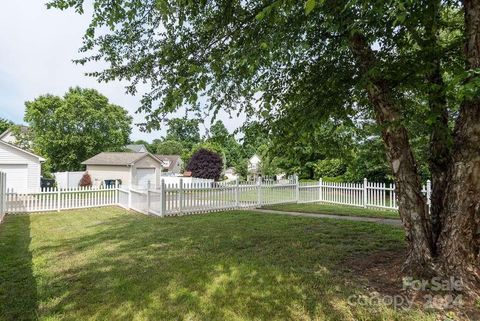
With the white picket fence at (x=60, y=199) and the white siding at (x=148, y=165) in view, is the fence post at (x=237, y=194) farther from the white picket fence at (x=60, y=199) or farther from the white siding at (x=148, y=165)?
the white siding at (x=148, y=165)

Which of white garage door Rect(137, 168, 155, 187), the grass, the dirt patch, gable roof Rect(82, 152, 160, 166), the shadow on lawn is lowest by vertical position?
the shadow on lawn

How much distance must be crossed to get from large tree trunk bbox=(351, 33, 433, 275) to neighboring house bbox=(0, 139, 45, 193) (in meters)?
18.2

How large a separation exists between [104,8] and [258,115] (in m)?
2.86

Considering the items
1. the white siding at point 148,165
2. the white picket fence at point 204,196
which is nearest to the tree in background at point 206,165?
the white siding at point 148,165

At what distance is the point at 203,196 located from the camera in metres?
11.6

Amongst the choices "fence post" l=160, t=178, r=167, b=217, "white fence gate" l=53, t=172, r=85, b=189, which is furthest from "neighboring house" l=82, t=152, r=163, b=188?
"fence post" l=160, t=178, r=167, b=217

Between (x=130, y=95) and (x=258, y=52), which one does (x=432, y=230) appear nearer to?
(x=258, y=52)

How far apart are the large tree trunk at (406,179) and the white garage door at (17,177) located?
61.4ft

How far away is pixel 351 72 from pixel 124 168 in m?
24.6

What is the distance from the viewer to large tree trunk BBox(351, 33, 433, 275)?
4.04 metres

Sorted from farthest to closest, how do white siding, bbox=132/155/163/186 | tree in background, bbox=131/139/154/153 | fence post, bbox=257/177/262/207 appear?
tree in background, bbox=131/139/154/153, white siding, bbox=132/155/163/186, fence post, bbox=257/177/262/207

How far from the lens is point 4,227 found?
8.98m

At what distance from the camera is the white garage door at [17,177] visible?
17.3m

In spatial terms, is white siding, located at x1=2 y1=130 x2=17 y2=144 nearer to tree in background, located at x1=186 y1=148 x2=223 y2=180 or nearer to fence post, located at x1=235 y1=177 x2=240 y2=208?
tree in background, located at x1=186 y1=148 x2=223 y2=180
